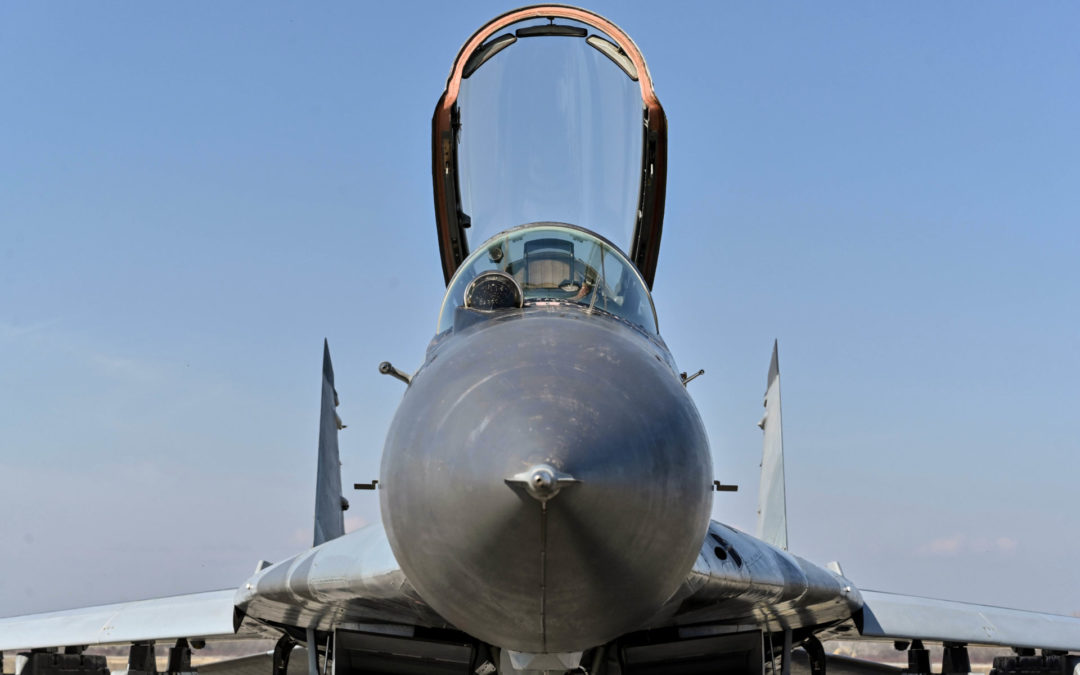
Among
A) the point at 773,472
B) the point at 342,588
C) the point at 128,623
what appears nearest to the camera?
the point at 342,588

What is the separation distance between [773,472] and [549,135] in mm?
6599


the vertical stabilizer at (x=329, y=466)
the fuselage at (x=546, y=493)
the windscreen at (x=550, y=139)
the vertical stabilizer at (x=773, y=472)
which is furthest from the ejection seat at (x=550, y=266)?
the vertical stabilizer at (x=773, y=472)

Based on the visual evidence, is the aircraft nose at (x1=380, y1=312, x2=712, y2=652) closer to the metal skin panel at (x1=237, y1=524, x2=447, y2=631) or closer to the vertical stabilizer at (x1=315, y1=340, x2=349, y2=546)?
the metal skin panel at (x1=237, y1=524, x2=447, y2=631)

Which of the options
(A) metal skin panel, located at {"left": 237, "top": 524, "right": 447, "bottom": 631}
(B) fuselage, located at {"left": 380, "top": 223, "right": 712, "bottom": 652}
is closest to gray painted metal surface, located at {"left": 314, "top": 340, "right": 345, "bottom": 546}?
(A) metal skin panel, located at {"left": 237, "top": 524, "right": 447, "bottom": 631}

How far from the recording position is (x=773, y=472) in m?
12.9

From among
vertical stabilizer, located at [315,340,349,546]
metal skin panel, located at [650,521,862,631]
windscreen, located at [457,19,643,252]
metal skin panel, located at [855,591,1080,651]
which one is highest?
windscreen, located at [457,19,643,252]

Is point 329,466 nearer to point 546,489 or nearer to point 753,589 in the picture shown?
point 753,589

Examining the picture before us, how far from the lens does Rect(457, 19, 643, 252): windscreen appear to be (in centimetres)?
759

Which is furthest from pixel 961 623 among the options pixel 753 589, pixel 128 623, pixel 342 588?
pixel 128 623

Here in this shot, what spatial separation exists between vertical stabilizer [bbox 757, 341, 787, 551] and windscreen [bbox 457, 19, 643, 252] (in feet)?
17.7

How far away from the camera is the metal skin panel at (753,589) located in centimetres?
567

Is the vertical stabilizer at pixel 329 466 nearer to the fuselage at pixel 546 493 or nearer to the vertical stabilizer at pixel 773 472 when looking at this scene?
the vertical stabilizer at pixel 773 472

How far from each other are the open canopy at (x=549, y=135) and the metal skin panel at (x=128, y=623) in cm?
321

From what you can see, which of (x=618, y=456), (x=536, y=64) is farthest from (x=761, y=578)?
(x=536, y=64)
